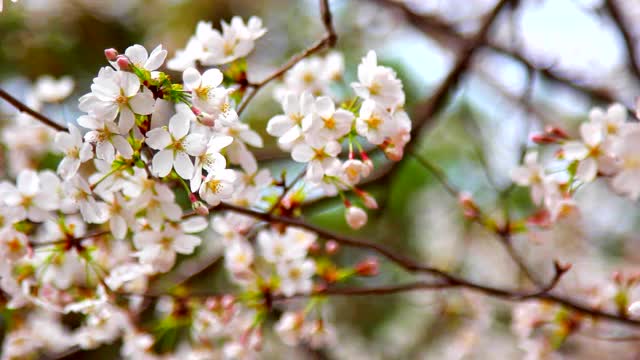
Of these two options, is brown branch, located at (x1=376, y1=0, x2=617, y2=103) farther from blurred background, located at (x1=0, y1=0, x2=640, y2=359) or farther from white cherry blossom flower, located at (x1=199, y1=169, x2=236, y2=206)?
white cherry blossom flower, located at (x1=199, y1=169, x2=236, y2=206)

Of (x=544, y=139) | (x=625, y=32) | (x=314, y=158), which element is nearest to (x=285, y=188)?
(x=314, y=158)

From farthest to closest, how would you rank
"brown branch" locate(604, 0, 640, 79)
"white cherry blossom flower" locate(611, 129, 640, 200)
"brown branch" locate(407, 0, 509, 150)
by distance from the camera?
1. "brown branch" locate(604, 0, 640, 79)
2. "brown branch" locate(407, 0, 509, 150)
3. "white cherry blossom flower" locate(611, 129, 640, 200)

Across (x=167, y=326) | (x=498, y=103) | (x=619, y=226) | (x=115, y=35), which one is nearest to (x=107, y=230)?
(x=167, y=326)

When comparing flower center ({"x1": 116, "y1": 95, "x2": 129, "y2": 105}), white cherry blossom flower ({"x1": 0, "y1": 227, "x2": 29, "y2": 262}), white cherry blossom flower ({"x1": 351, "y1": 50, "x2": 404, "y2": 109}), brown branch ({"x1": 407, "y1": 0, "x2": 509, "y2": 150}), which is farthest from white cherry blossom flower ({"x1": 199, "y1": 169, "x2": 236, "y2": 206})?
brown branch ({"x1": 407, "y1": 0, "x2": 509, "y2": 150})

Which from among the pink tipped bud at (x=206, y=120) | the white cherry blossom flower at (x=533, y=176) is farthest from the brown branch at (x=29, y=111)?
the white cherry blossom flower at (x=533, y=176)

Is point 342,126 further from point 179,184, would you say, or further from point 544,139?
point 544,139
